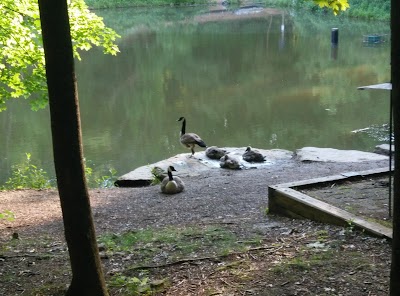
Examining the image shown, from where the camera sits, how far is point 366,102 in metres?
19.5

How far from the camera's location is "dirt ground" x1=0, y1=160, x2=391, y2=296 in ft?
13.8

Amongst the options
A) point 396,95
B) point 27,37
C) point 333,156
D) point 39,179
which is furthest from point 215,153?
point 396,95

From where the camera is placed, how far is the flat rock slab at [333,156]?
11.9 meters

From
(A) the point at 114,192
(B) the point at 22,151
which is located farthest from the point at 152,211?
(B) the point at 22,151

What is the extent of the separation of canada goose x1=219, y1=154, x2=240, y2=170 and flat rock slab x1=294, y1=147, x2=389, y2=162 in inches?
66.1

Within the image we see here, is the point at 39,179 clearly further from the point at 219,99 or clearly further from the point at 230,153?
the point at 219,99

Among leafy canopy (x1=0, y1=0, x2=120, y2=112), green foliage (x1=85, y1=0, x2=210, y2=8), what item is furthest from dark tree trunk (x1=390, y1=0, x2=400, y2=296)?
green foliage (x1=85, y1=0, x2=210, y2=8)

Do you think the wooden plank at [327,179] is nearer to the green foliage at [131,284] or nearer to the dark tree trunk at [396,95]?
the green foliage at [131,284]

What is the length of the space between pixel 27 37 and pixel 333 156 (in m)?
7.34

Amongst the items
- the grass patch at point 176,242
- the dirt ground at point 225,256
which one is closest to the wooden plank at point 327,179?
the dirt ground at point 225,256

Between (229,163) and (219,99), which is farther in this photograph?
(219,99)

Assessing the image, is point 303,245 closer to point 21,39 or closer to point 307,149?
point 21,39

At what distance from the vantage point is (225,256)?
4.91m

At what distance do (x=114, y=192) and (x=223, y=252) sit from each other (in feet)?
17.4
